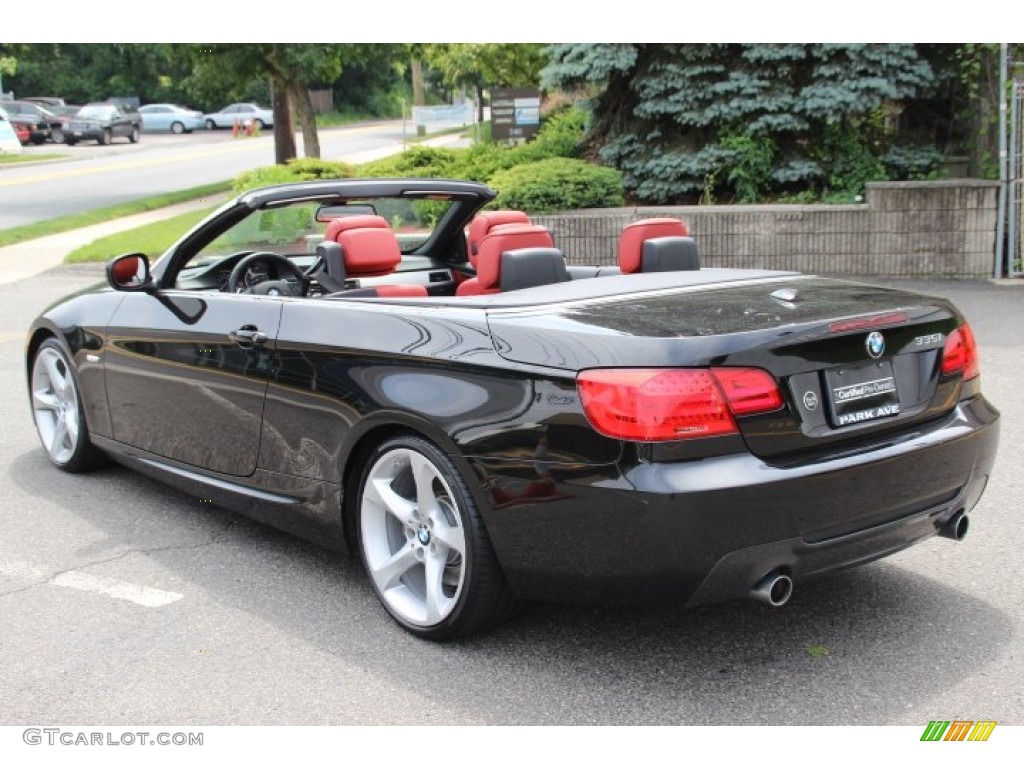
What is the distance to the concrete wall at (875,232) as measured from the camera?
1192cm

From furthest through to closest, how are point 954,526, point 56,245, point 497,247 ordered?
point 56,245 < point 497,247 < point 954,526

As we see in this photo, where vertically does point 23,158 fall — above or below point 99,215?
above

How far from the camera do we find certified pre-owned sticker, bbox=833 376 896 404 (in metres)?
3.53

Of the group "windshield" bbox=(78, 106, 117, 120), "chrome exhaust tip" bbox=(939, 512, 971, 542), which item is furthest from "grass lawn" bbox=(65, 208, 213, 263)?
"windshield" bbox=(78, 106, 117, 120)

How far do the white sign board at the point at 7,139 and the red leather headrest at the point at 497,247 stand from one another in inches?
1628

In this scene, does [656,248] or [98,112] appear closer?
[656,248]

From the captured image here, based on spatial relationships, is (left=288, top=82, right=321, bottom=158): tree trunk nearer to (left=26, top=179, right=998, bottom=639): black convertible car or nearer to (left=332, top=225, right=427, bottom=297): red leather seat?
(left=332, top=225, right=427, bottom=297): red leather seat

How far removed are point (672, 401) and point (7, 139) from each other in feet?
146

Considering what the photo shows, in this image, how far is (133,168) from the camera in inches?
1362

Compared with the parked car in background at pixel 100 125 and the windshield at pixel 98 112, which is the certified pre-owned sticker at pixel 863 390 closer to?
the parked car in background at pixel 100 125

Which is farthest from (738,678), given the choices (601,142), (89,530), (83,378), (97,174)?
(97,174)

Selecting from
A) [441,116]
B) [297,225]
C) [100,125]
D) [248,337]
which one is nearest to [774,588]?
[248,337]

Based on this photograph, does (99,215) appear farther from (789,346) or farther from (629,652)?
(789,346)

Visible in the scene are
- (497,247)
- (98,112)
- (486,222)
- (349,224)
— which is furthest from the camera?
(98,112)
